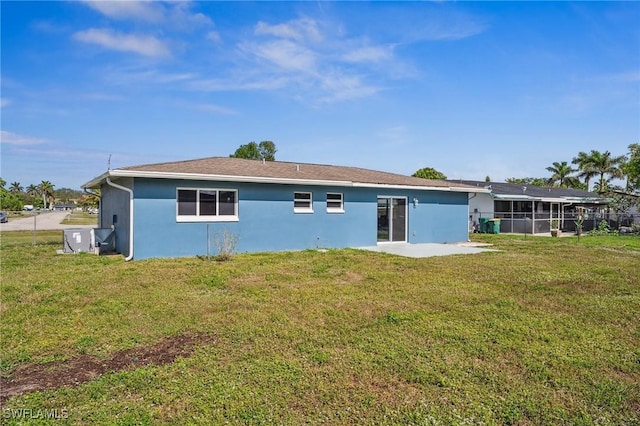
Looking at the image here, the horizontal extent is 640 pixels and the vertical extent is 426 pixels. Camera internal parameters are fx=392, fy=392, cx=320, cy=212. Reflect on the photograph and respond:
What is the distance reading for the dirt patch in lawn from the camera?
354 cm

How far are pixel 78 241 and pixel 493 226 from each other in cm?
2182

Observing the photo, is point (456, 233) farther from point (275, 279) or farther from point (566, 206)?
point (566, 206)

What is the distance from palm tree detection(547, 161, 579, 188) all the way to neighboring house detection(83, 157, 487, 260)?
41.0 metres

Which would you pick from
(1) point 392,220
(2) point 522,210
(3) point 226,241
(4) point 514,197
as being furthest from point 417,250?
(2) point 522,210

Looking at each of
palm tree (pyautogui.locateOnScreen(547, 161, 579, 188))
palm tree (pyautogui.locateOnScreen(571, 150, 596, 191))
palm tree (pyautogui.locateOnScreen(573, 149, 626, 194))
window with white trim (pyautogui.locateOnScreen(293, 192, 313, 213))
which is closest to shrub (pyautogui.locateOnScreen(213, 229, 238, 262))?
window with white trim (pyautogui.locateOnScreen(293, 192, 313, 213))

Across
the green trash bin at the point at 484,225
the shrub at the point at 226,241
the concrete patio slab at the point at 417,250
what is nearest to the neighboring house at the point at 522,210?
the green trash bin at the point at 484,225

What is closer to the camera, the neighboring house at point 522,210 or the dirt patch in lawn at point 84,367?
the dirt patch in lawn at point 84,367

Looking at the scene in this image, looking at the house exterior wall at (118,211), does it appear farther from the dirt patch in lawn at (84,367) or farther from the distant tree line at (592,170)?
the distant tree line at (592,170)

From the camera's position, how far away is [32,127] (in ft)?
52.2

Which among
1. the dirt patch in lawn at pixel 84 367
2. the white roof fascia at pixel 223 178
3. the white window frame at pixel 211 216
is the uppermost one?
the white roof fascia at pixel 223 178

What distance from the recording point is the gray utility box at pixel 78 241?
39.8ft

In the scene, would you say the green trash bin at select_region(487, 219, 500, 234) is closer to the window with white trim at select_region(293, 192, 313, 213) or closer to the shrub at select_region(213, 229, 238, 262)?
the window with white trim at select_region(293, 192, 313, 213)

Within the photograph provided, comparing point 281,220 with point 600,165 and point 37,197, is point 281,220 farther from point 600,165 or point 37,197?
point 37,197

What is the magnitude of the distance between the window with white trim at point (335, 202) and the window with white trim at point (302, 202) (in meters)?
0.79
